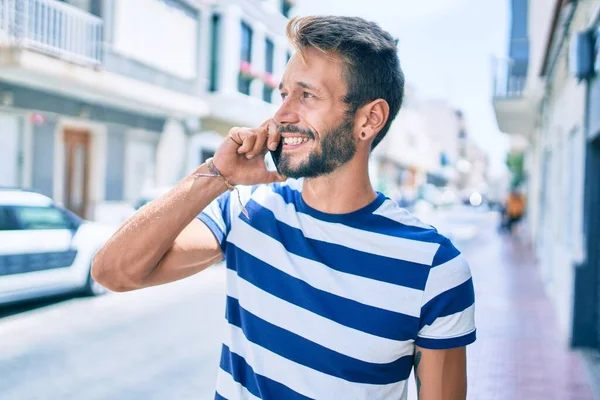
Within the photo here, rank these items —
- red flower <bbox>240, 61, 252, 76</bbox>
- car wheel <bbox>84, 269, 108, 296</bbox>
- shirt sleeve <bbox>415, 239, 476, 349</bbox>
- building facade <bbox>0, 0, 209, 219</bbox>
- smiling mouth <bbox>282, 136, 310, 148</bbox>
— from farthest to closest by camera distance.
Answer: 1. red flower <bbox>240, 61, 252, 76</bbox>
2. car wheel <bbox>84, 269, 108, 296</bbox>
3. building facade <bbox>0, 0, 209, 219</bbox>
4. smiling mouth <bbox>282, 136, 310, 148</bbox>
5. shirt sleeve <bbox>415, 239, 476, 349</bbox>

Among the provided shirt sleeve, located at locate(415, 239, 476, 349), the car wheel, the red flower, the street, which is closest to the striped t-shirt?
shirt sleeve, located at locate(415, 239, 476, 349)

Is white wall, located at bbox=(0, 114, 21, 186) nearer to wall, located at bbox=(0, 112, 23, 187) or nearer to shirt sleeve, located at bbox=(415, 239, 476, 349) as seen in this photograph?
wall, located at bbox=(0, 112, 23, 187)

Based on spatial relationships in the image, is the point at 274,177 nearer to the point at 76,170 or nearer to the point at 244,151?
the point at 244,151

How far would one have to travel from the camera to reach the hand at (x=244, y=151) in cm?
147

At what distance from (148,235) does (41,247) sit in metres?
4.43

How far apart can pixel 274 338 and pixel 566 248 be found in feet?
20.3

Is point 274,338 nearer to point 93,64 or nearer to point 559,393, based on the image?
point 559,393

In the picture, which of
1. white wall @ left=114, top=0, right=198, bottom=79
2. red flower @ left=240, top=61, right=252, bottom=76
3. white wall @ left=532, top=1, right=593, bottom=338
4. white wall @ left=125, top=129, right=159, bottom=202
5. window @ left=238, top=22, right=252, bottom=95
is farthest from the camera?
red flower @ left=240, top=61, right=252, bottom=76

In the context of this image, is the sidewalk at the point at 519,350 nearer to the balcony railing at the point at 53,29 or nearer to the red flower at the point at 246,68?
the balcony railing at the point at 53,29

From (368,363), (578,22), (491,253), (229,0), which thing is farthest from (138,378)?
(491,253)

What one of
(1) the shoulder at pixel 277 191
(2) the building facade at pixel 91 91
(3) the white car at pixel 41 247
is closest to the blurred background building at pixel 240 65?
(2) the building facade at pixel 91 91

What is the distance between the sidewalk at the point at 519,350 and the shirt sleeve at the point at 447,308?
407mm

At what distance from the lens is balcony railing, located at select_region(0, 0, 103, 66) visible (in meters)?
3.63

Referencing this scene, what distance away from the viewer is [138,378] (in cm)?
418
